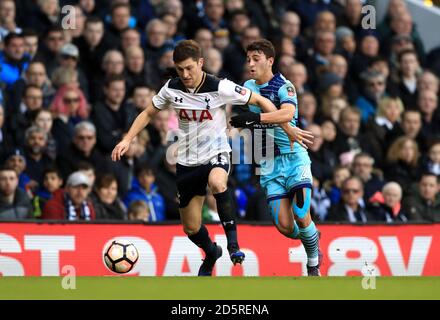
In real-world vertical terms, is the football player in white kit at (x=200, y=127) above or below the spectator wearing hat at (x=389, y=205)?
below

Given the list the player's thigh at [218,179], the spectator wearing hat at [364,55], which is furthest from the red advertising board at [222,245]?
the spectator wearing hat at [364,55]

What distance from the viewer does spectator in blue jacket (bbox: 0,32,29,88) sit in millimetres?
17214

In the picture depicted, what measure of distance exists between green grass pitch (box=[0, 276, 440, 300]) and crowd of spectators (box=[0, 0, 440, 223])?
3.59 metres

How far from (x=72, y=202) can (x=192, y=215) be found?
3.06 m

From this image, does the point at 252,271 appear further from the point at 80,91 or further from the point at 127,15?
the point at 127,15

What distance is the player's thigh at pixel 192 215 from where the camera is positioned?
13.0 meters

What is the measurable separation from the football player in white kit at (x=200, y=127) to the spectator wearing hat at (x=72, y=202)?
2877 millimetres

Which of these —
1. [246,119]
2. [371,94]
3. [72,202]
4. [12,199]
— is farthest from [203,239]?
[371,94]

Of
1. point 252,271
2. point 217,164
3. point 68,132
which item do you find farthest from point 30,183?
point 217,164

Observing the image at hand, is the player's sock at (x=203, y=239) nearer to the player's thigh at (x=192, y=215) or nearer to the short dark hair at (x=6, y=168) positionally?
the player's thigh at (x=192, y=215)

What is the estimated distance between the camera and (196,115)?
1274cm

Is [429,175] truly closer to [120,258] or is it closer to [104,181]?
[104,181]
